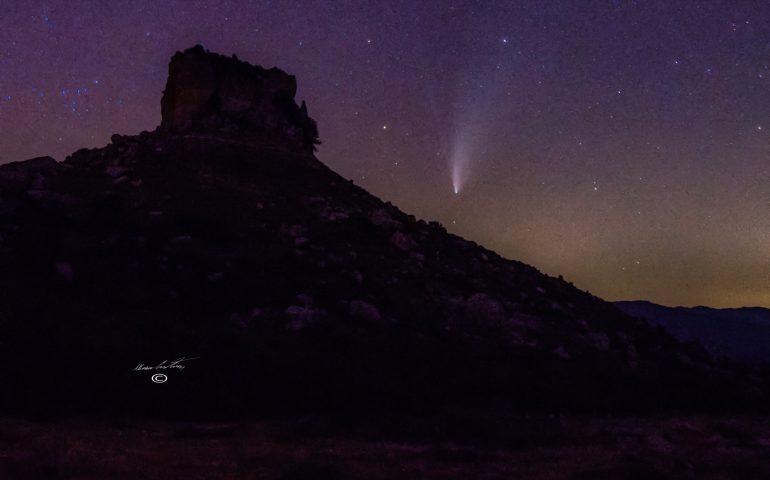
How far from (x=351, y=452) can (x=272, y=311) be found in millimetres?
10608

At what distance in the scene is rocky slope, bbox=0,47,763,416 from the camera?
19953 mm

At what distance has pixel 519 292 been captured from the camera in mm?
33969

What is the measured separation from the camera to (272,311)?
24547 mm

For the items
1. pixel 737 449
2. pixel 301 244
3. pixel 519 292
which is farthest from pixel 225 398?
pixel 519 292

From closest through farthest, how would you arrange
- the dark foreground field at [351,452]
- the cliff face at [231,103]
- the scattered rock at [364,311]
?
1. the dark foreground field at [351,452]
2. the scattered rock at [364,311]
3. the cliff face at [231,103]

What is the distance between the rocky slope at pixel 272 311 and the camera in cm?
1995

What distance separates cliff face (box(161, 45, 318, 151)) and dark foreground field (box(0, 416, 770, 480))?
3658 centimetres

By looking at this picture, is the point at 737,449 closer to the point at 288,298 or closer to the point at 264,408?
the point at 264,408

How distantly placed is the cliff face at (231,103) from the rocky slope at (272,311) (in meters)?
9.03
